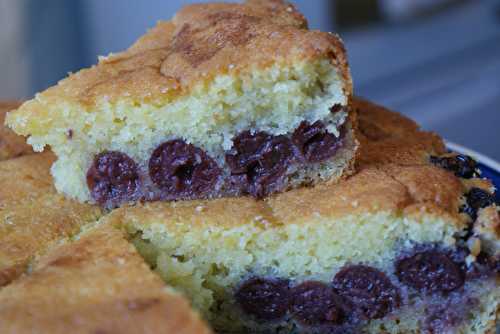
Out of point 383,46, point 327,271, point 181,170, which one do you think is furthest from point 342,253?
point 383,46

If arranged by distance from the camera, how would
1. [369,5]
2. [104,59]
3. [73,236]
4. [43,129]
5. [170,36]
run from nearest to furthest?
[73,236] < [43,129] < [104,59] < [170,36] < [369,5]

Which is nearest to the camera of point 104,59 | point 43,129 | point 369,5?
point 43,129

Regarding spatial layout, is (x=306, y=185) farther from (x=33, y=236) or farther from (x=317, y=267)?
(x=33, y=236)

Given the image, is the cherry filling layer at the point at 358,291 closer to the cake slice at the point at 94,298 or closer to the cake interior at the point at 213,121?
the cake interior at the point at 213,121

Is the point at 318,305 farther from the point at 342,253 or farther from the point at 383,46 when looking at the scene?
the point at 383,46

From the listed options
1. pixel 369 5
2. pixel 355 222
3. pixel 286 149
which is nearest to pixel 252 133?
pixel 286 149

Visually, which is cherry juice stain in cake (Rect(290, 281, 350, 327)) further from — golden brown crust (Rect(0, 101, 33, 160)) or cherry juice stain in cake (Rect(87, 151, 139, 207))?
golden brown crust (Rect(0, 101, 33, 160))

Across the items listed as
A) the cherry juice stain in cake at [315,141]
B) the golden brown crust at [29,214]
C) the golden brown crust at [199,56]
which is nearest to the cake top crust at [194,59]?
the golden brown crust at [199,56]
